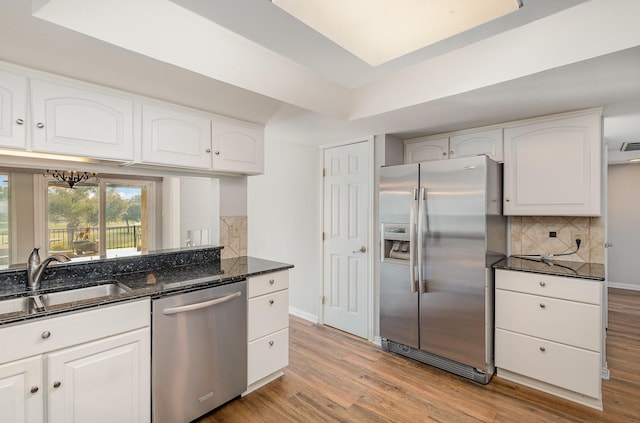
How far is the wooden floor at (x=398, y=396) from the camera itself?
201cm

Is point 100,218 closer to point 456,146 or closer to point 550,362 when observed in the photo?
point 456,146

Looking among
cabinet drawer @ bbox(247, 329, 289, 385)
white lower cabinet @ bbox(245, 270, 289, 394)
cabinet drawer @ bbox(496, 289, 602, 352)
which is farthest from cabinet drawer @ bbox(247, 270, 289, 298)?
cabinet drawer @ bbox(496, 289, 602, 352)

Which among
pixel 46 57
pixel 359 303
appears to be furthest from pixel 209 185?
pixel 359 303

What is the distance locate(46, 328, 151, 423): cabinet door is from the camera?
142cm

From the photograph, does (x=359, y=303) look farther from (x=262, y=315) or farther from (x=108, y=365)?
(x=108, y=365)

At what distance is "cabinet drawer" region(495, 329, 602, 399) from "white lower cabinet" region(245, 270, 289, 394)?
67.9 inches

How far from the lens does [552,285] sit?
2.22 m

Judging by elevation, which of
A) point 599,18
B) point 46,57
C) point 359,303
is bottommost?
point 359,303

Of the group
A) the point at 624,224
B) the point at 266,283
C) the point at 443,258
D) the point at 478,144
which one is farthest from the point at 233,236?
the point at 624,224

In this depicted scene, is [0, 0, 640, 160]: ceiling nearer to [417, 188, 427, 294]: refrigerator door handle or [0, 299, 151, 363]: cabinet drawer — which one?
[417, 188, 427, 294]: refrigerator door handle

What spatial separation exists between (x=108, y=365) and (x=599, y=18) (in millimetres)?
3018

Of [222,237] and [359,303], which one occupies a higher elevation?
[222,237]

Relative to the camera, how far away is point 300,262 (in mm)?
3902

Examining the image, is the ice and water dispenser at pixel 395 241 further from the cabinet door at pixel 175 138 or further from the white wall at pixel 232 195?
the cabinet door at pixel 175 138
